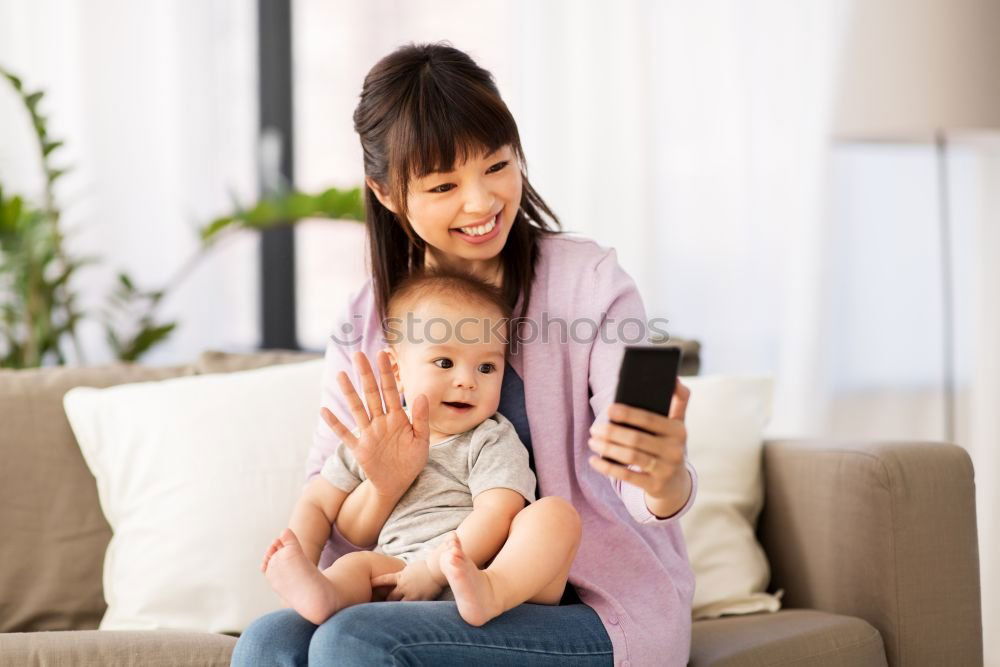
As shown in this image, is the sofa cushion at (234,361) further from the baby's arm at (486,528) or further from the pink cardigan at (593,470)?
the baby's arm at (486,528)

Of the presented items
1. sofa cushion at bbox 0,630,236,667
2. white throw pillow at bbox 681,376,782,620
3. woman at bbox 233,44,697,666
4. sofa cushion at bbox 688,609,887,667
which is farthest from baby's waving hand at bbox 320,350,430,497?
white throw pillow at bbox 681,376,782,620

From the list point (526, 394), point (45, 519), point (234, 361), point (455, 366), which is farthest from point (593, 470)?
point (45, 519)

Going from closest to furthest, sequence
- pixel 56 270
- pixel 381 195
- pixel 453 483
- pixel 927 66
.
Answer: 1. pixel 453 483
2. pixel 381 195
3. pixel 927 66
4. pixel 56 270

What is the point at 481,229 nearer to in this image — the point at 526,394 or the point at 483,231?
the point at 483,231

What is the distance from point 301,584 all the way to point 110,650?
0.41 m

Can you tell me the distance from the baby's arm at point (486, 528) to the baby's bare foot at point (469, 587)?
75mm

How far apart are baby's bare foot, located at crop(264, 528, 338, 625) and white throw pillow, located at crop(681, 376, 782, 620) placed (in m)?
0.73

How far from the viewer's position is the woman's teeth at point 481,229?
1.39 m

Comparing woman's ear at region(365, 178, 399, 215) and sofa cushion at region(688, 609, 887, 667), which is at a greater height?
woman's ear at region(365, 178, 399, 215)

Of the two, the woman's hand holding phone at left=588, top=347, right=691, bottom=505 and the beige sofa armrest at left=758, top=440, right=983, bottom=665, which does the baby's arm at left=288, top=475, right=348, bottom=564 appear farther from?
the beige sofa armrest at left=758, top=440, right=983, bottom=665

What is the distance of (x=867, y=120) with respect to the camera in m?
2.32

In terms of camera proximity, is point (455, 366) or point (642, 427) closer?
point (642, 427)

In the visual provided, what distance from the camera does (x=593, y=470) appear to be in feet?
4.69

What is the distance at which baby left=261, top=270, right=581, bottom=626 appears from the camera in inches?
46.8
